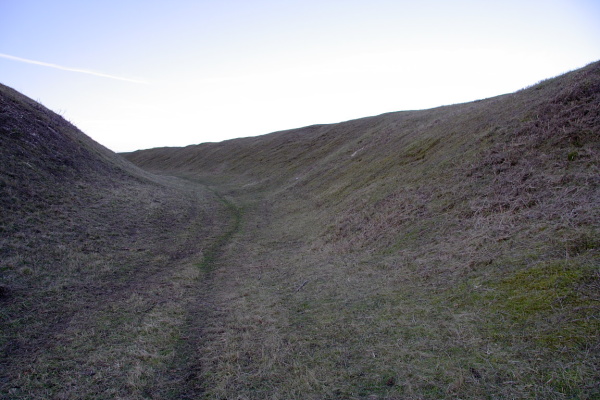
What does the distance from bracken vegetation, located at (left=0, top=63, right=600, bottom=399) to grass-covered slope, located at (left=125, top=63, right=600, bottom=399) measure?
0.04 meters

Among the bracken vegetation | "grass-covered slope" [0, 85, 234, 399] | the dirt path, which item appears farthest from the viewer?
"grass-covered slope" [0, 85, 234, 399]

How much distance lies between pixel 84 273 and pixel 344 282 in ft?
25.4

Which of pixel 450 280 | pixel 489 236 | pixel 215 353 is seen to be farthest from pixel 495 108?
pixel 215 353

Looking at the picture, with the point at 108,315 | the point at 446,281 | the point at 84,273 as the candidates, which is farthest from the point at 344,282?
the point at 84,273

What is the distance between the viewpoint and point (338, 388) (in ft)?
17.2

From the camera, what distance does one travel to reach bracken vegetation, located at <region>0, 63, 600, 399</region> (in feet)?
17.5

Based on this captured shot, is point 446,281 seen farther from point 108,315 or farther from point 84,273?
point 84,273

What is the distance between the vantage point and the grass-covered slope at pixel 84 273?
602 centimetres

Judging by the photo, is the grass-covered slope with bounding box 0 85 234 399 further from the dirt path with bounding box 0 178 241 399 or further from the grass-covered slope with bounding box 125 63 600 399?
the grass-covered slope with bounding box 125 63 600 399

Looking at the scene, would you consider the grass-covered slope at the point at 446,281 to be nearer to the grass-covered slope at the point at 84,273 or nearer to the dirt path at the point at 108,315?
the dirt path at the point at 108,315

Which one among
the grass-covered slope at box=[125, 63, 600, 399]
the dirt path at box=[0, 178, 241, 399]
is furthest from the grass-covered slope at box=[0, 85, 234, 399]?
the grass-covered slope at box=[125, 63, 600, 399]

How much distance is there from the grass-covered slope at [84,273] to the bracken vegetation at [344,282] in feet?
0.19

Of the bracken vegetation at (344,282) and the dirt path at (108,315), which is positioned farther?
the dirt path at (108,315)

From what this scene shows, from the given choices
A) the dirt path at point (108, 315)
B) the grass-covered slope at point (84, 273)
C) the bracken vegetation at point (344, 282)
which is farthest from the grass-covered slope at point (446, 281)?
the grass-covered slope at point (84, 273)
